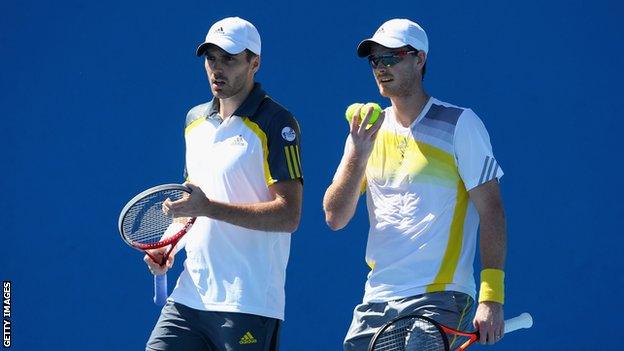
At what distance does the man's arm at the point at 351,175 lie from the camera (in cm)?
527

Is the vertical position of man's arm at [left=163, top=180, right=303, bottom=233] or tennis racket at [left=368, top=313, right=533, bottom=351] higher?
man's arm at [left=163, top=180, right=303, bottom=233]

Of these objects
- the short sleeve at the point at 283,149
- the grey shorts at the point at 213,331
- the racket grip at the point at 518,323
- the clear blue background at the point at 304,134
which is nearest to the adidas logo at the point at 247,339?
the grey shorts at the point at 213,331

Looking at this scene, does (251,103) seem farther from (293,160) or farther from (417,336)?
(417,336)

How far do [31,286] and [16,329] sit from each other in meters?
0.26

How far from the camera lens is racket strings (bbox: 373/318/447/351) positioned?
499cm

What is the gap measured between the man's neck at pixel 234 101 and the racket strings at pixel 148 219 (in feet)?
1.35

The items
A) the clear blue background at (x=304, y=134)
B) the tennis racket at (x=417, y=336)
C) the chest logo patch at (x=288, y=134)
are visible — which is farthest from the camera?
the clear blue background at (x=304, y=134)

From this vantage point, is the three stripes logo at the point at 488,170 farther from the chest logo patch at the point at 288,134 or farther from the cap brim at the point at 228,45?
the cap brim at the point at 228,45

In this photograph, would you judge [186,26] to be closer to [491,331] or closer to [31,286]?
[31,286]

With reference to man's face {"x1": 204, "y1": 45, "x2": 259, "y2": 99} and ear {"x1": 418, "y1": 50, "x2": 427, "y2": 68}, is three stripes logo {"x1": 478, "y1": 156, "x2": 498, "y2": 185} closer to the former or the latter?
ear {"x1": 418, "y1": 50, "x2": 427, "y2": 68}

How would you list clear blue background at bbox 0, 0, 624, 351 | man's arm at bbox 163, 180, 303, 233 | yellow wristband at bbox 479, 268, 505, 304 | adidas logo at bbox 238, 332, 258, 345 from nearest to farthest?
yellow wristband at bbox 479, 268, 505, 304
man's arm at bbox 163, 180, 303, 233
adidas logo at bbox 238, 332, 258, 345
clear blue background at bbox 0, 0, 624, 351

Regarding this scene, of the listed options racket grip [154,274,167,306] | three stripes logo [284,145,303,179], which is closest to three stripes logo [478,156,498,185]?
three stripes logo [284,145,303,179]

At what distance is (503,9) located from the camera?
7.77 m

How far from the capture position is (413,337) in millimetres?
5023
